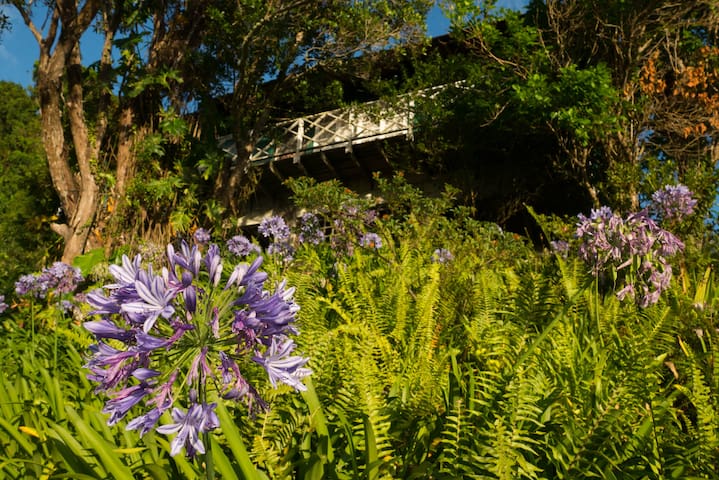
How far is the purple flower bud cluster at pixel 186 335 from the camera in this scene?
0.91 meters

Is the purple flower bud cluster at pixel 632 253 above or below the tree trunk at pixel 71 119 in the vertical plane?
below

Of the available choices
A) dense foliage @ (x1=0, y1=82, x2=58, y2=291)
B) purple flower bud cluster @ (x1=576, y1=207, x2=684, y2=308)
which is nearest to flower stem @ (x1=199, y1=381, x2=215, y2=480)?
purple flower bud cluster @ (x1=576, y1=207, x2=684, y2=308)

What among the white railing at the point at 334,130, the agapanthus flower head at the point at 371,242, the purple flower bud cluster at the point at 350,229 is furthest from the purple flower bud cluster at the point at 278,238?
the white railing at the point at 334,130

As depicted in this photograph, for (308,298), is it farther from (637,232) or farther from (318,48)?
(318,48)

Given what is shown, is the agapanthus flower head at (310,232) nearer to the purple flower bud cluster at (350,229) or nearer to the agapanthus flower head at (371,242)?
the purple flower bud cluster at (350,229)

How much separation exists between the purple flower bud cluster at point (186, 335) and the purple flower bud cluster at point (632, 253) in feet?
5.27

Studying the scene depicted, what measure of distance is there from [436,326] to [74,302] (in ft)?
10.3

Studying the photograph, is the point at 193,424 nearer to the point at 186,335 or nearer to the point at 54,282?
the point at 186,335

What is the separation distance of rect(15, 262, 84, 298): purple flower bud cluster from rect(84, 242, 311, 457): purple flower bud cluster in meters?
3.83

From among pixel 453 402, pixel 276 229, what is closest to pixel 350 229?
pixel 276 229

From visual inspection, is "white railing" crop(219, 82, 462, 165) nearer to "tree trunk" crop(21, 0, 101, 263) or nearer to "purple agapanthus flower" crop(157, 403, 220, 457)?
"tree trunk" crop(21, 0, 101, 263)

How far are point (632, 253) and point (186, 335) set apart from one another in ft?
6.11

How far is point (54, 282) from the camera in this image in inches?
174

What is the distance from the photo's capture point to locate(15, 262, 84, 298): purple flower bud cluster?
4.37 meters
